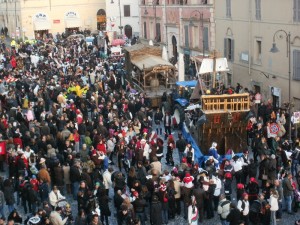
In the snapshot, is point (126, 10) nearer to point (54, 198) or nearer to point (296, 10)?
point (296, 10)

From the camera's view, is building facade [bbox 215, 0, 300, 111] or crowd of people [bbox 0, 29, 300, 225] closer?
crowd of people [bbox 0, 29, 300, 225]

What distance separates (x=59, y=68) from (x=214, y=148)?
69.7 ft

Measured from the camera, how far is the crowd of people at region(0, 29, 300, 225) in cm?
1535

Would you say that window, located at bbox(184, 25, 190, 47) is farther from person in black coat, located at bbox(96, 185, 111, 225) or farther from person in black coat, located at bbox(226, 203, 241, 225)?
person in black coat, located at bbox(226, 203, 241, 225)

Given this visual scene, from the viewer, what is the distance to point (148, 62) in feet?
101

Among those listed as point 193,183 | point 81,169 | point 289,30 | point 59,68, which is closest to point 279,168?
point 193,183

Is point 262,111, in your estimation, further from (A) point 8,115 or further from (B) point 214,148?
(A) point 8,115

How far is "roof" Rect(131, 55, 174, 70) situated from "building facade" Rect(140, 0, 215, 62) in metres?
5.08

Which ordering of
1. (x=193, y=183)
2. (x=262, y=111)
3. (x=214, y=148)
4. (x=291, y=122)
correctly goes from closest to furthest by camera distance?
1. (x=193, y=183)
2. (x=214, y=148)
3. (x=291, y=122)
4. (x=262, y=111)

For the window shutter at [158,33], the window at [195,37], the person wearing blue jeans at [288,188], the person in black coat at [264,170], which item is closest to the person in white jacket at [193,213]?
the person wearing blue jeans at [288,188]

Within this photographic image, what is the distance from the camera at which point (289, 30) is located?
27594 mm

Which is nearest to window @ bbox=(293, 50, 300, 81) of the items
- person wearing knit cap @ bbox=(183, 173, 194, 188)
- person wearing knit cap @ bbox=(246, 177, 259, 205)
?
person wearing knit cap @ bbox=(246, 177, 259, 205)

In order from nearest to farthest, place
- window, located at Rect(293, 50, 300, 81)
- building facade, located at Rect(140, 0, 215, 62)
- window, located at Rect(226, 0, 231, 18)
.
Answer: window, located at Rect(293, 50, 300, 81), window, located at Rect(226, 0, 231, 18), building facade, located at Rect(140, 0, 215, 62)

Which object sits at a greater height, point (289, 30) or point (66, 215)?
point (289, 30)
